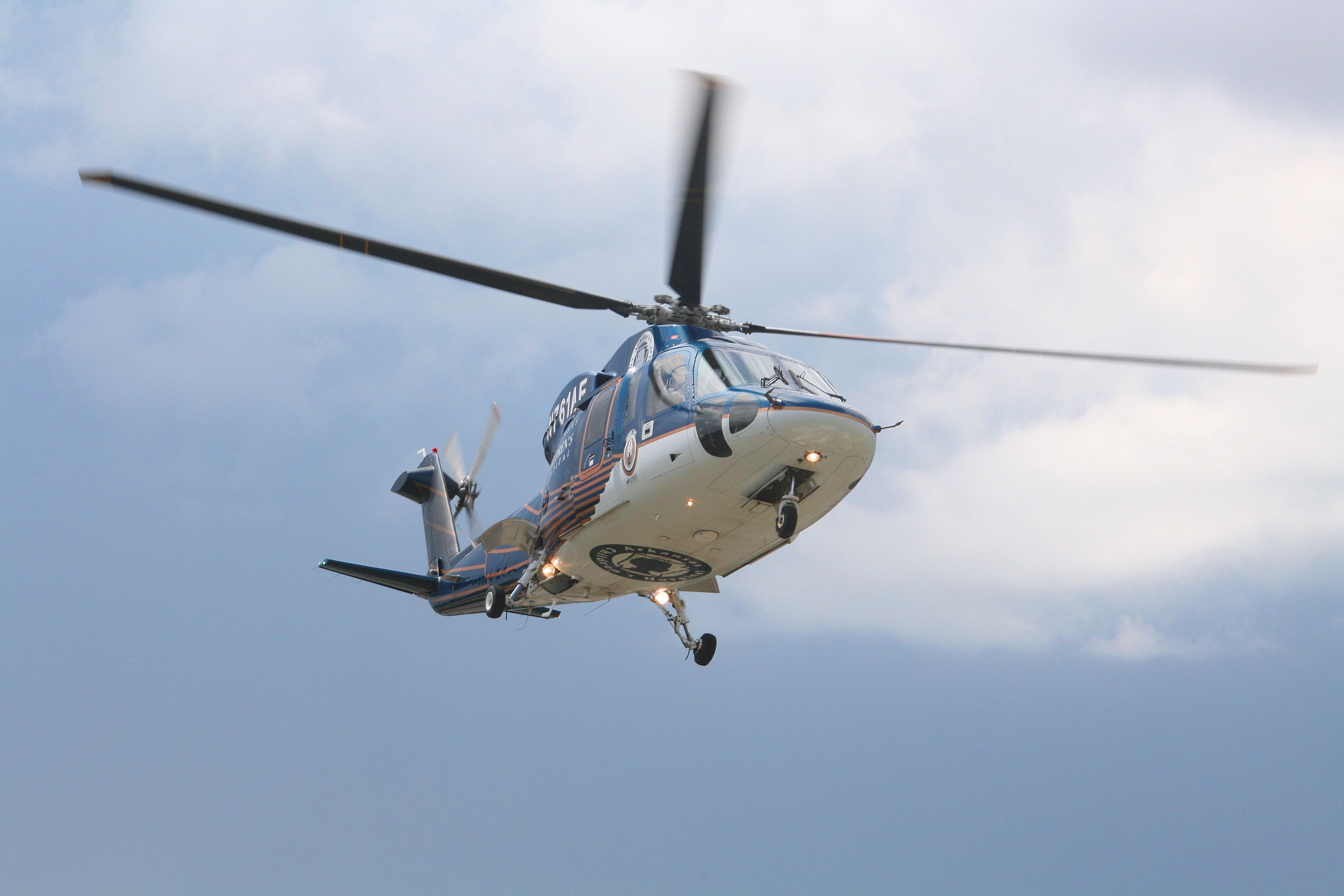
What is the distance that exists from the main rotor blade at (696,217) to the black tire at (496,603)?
8.01 meters

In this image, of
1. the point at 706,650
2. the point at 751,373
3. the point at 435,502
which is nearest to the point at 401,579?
the point at 435,502

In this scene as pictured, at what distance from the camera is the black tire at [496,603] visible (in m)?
24.2

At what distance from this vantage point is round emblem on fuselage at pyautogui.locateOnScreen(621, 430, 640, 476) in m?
19.2

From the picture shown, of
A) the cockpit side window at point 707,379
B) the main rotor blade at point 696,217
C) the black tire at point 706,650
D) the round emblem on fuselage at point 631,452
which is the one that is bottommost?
the black tire at point 706,650

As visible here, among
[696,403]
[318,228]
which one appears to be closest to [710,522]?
[696,403]

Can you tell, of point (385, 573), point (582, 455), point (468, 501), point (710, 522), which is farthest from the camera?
point (468, 501)

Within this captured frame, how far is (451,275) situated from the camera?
62.1 ft

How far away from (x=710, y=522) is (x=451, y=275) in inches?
241

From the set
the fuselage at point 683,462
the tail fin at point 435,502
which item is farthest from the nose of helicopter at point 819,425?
the tail fin at point 435,502

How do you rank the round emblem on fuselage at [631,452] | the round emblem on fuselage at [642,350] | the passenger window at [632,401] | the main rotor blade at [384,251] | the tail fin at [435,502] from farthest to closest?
the tail fin at [435,502], the round emblem on fuselage at [642,350], the passenger window at [632,401], the round emblem on fuselage at [631,452], the main rotor blade at [384,251]

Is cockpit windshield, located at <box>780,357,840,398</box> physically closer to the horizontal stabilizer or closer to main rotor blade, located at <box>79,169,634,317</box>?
main rotor blade, located at <box>79,169,634,317</box>

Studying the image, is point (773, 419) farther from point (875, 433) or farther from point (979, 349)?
point (979, 349)

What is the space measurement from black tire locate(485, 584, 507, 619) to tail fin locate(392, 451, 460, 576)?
451 cm

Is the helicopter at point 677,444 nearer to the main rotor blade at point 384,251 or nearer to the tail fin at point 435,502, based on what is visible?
the main rotor blade at point 384,251
